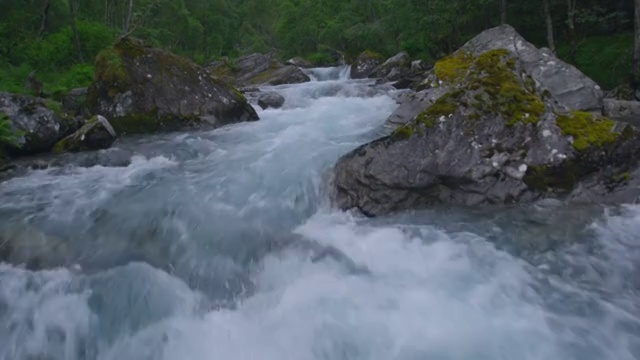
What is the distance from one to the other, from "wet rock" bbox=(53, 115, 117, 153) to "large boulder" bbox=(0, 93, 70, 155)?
0.30m

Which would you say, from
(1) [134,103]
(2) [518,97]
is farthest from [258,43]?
(2) [518,97]

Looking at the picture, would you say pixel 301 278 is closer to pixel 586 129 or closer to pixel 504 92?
pixel 504 92

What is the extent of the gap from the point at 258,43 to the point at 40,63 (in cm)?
5215

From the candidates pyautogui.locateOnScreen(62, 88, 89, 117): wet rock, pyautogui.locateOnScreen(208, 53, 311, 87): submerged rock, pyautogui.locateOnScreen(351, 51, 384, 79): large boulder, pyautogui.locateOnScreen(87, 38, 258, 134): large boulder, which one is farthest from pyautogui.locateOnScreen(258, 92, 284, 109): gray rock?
pyautogui.locateOnScreen(351, 51, 384, 79): large boulder

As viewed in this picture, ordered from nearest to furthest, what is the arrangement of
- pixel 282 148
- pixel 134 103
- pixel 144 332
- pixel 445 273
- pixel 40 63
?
pixel 144 332
pixel 445 273
pixel 282 148
pixel 134 103
pixel 40 63

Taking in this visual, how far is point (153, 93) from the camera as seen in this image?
489 inches

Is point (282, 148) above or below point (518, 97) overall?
below

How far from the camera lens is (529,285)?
4.95 meters

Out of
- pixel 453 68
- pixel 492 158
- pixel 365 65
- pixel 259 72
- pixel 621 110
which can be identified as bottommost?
pixel 621 110

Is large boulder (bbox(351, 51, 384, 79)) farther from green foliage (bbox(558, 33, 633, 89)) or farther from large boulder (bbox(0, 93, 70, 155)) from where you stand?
large boulder (bbox(0, 93, 70, 155))

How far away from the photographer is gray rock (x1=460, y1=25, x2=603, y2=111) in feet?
35.2

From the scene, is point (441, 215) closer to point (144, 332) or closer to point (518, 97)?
point (518, 97)

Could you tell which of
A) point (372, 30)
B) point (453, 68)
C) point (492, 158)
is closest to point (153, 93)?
point (453, 68)

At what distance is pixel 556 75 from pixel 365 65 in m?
17.9
